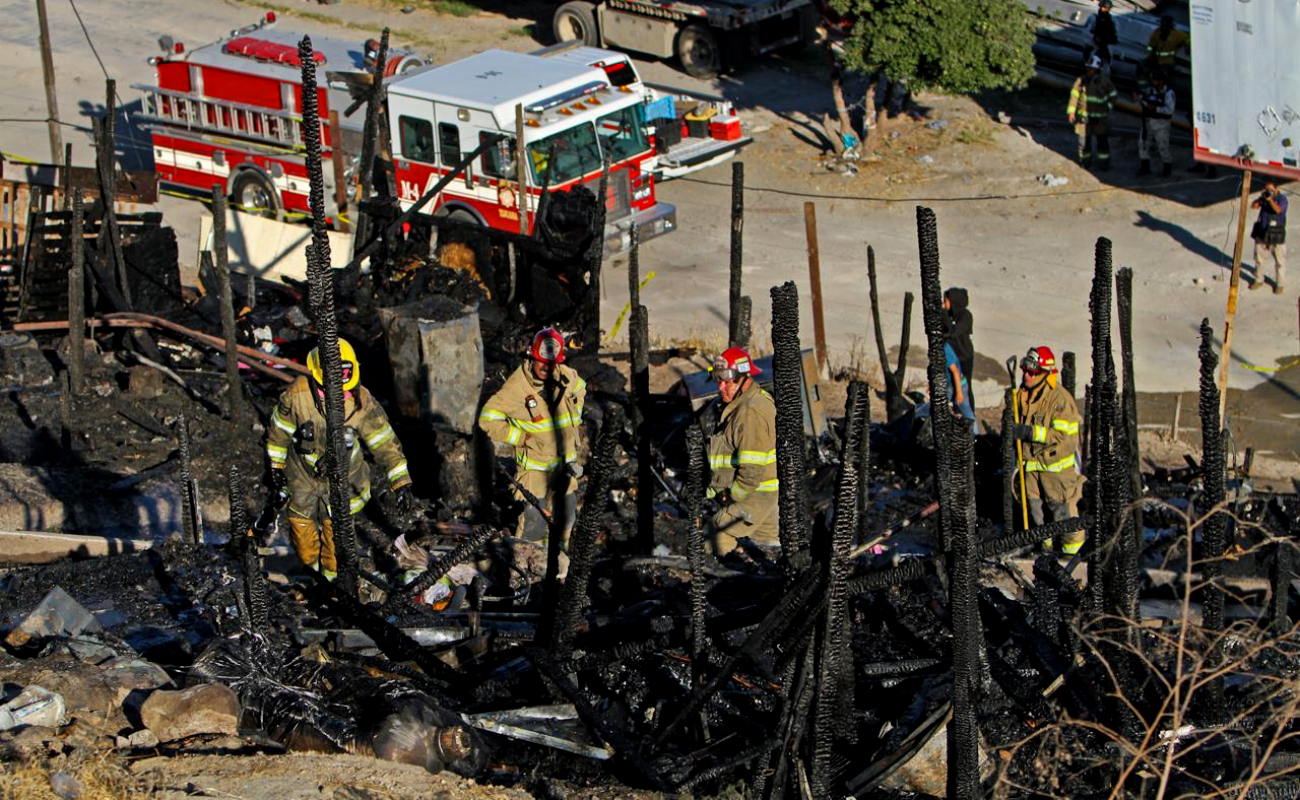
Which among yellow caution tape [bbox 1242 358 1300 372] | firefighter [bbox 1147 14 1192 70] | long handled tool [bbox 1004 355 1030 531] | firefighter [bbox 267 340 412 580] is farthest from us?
firefighter [bbox 1147 14 1192 70]

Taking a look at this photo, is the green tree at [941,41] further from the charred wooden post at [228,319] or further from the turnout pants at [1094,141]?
the charred wooden post at [228,319]

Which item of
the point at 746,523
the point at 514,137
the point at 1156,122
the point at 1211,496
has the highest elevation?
the point at 514,137

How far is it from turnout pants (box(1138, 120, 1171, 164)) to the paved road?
398 mm

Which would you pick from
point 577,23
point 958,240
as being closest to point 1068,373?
point 958,240

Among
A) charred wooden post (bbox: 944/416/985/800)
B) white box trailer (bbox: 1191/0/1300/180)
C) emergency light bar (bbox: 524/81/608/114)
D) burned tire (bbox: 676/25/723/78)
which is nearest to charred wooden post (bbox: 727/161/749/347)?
emergency light bar (bbox: 524/81/608/114)

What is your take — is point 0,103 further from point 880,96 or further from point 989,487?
point 989,487

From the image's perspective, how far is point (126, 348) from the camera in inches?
461

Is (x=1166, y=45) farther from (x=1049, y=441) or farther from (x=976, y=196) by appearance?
(x=1049, y=441)

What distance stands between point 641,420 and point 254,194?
371 inches

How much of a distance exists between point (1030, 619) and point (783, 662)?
2.00 meters

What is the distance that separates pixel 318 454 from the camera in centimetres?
819

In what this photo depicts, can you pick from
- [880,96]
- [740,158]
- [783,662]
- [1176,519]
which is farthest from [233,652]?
[880,96]

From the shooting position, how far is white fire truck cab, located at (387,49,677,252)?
15.4 metres

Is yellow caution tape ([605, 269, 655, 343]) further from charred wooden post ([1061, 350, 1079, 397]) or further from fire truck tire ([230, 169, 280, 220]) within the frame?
charred wooden post ([1061, 350, 1079, 397])
